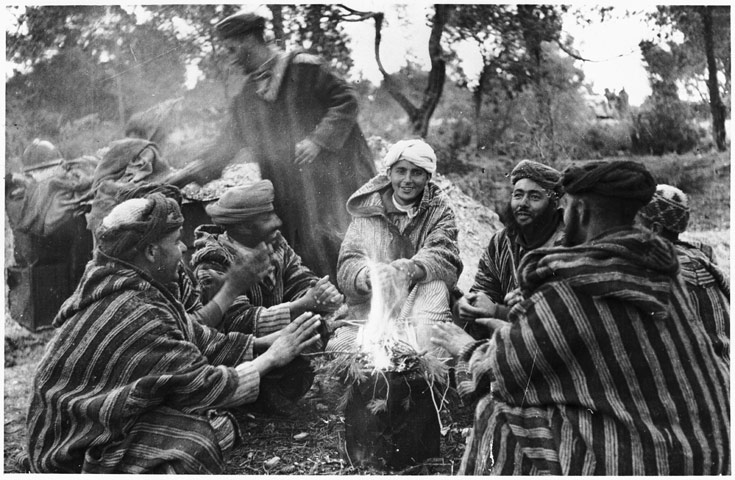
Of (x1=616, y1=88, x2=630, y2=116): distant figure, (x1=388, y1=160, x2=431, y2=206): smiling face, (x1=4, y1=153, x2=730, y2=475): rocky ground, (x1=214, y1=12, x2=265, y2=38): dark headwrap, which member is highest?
(x1=214, y1=12, x2=265, y2=38): dark headwrap

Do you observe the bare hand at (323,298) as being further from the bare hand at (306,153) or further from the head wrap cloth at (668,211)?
the head wrap cloth at (668,211)

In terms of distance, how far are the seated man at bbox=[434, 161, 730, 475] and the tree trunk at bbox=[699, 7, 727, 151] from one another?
167cm

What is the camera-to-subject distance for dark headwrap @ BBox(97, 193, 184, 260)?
18.1 ft

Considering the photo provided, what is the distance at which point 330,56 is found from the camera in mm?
6242

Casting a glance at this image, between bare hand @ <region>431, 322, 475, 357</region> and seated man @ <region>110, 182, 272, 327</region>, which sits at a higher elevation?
seated man @ <region>110, 182, 272, 327</region>

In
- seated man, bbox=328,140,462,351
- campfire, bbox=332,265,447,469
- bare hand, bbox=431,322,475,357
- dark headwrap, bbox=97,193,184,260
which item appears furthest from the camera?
seated man, bbox=328,140,462,351

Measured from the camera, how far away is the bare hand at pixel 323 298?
239 inches

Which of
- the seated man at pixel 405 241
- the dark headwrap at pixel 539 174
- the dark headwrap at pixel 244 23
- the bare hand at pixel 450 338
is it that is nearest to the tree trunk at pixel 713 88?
the dark headwrap at pixel 539 174

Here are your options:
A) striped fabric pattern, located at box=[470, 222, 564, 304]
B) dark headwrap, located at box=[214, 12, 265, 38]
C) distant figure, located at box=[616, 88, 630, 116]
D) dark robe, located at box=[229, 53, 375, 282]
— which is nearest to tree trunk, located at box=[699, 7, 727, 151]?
distant figure, located at box=[616, 88, 630, 116]

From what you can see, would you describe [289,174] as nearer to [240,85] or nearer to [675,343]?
[240,85]

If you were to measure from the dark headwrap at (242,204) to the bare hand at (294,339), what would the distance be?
0.77 meters

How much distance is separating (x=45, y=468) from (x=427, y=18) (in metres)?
3.83

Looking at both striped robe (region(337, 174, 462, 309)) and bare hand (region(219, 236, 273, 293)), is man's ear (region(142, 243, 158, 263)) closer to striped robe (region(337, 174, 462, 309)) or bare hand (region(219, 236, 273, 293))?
bare hand (region(219, 236, 273, 293))

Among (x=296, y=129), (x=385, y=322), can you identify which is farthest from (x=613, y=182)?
(x=296, y=129)
